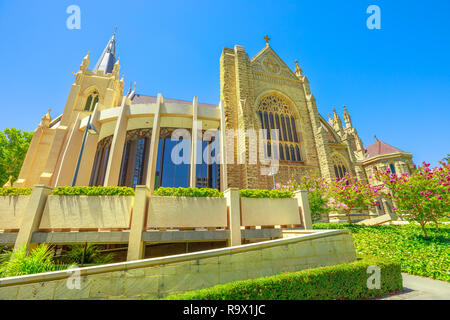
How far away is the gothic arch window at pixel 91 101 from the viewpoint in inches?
856

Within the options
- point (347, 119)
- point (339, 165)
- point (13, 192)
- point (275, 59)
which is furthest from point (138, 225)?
point (347, 119)

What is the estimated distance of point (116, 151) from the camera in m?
12.1

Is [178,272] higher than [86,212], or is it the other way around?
[86,212]

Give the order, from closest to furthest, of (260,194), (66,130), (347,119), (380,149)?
1. (260,194)
2. (66,130)
3. (380,149)
4. (347,119)

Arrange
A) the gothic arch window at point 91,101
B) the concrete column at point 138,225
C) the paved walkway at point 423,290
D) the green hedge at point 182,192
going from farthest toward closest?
the gothic arch window at point 91,101, the green hedge at point 182,192, the concrete column at point 138,225, the paved walkway at point 423,290

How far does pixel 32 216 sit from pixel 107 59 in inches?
1539

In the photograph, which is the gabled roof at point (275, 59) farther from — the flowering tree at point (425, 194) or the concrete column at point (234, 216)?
the concrete column at point (234, 216)

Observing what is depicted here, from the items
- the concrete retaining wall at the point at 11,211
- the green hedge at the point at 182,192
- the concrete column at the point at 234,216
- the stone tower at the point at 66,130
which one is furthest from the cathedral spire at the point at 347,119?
the concrete retaining wall at the point at 11,211

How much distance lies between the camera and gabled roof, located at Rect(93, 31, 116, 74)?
1331 inches

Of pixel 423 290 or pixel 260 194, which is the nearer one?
pixel 423 290

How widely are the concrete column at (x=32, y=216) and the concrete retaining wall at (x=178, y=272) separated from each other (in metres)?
3.79

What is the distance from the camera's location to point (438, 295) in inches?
170

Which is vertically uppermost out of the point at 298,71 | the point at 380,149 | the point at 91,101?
the point at 298,71

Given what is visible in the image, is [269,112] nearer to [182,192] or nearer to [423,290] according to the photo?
[182,192]
